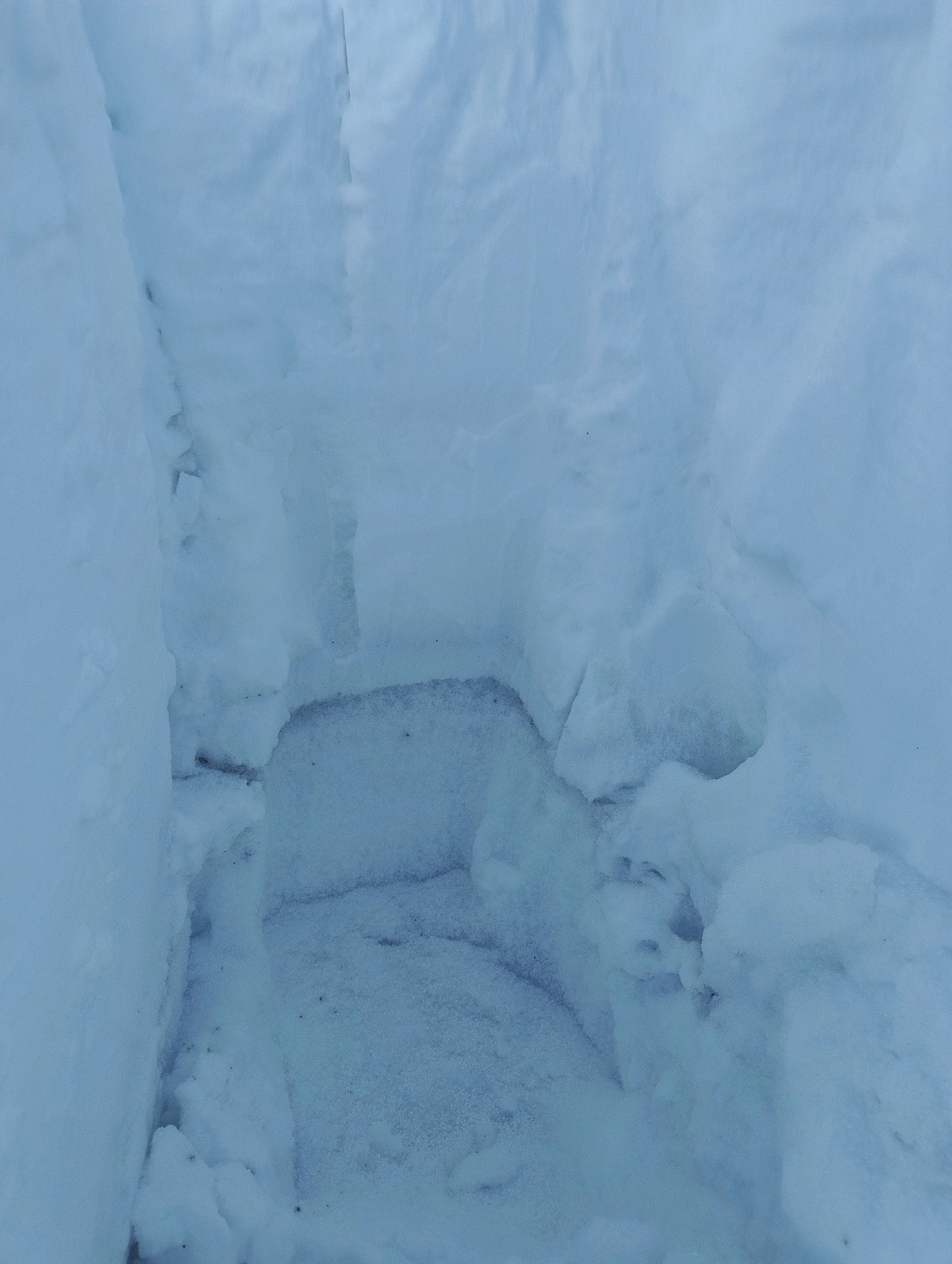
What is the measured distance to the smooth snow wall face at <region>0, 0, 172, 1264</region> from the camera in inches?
45.5

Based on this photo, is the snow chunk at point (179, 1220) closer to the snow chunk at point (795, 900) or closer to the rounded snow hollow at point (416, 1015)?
the rounded snow hollow at point (416, 1015)

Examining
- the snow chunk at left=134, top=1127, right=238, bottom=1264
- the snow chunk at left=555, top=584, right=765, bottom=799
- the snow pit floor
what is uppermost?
the snow chunk at left=555, top=584, right=765, bottom=799

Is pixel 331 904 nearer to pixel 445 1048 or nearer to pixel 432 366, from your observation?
pixel 445 1048

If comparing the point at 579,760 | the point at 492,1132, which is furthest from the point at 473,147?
the point at 492,1132

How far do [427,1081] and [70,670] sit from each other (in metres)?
1.28

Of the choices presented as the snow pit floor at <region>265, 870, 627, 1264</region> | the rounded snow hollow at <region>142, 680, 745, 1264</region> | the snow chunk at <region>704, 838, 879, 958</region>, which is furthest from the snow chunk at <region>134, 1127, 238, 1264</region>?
the snow chunk at <region>704, 838, 879, 958</region>

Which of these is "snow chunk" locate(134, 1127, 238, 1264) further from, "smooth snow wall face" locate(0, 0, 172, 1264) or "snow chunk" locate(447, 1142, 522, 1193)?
"snow chunk" locate(447, 1142, 522, 1193)

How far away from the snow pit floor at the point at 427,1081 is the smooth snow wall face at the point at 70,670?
466 mm

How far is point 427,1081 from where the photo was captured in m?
2.13

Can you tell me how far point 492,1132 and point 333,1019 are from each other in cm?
41

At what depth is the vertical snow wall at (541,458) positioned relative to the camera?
142 cm

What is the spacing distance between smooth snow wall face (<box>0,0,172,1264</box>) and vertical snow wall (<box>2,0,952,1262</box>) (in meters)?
0.01

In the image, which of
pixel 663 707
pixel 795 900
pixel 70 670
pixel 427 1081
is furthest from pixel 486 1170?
pixel 70 670

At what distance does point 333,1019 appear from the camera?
2203 millimetres
